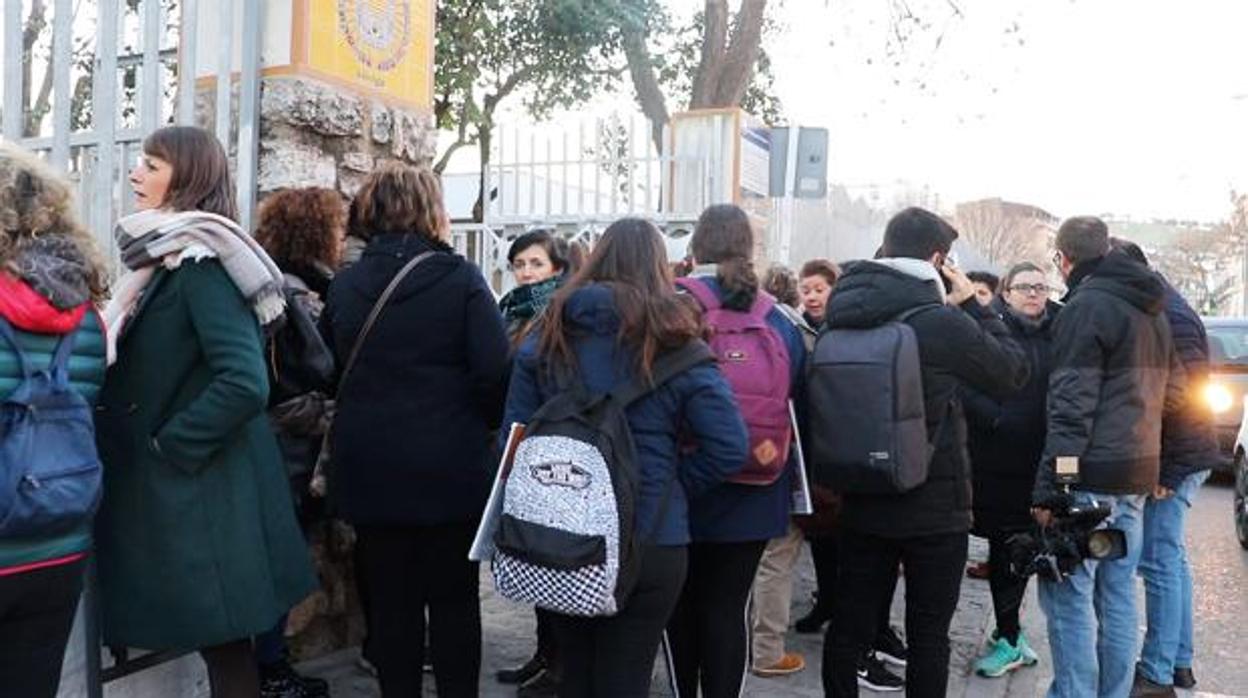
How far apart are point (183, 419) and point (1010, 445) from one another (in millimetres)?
3272

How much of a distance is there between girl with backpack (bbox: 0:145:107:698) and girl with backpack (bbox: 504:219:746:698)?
110cm

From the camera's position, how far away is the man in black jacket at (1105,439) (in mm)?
3848

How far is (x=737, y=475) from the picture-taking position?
3359mm

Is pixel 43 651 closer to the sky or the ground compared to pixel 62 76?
closer to the ground

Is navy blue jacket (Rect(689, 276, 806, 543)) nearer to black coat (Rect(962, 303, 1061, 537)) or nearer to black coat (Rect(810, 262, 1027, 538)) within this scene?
black coat (Rect(810, 262, 1027, 538))

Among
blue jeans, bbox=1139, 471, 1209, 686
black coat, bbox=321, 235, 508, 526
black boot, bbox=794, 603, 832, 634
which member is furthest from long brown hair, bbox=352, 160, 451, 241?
blue jeans, bbox=1139, 471, 1209, 686

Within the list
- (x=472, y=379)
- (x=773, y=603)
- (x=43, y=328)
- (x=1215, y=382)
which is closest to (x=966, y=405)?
(x=773, y=603)

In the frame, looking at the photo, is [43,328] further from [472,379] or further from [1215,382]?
[1215,382]

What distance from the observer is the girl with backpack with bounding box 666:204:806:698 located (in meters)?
3.37

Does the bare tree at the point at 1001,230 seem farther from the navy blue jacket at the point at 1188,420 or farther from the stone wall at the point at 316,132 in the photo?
the stone wall at the point at 316,132

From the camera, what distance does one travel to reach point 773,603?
4.64 m

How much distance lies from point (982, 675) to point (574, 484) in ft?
9.48

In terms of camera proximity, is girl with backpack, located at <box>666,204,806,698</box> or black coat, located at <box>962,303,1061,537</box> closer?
girl with backpack, located at <box>666,204,806,698</box>

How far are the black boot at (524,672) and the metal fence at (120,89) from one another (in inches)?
79.7
